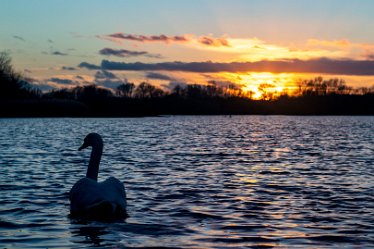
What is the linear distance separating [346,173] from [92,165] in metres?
10.6

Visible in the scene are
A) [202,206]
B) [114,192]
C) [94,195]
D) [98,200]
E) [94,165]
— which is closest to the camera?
[98,200]

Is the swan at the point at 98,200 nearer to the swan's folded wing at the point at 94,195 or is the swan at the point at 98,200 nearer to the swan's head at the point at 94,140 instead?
the swan's folded wing at the point at 94,195

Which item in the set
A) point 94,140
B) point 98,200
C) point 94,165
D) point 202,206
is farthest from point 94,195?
point 202,206

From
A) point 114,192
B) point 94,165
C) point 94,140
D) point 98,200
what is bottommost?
point 98,200

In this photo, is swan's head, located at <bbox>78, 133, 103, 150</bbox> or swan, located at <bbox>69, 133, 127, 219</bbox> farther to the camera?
swan's head, located at <bbox>78, 133, 103, 150</bbox>

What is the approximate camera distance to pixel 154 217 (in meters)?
12.0

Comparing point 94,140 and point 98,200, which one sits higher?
point 94,140

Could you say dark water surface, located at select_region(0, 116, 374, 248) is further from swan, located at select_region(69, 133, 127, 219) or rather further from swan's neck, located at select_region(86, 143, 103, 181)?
swan's neck, located at select_region(86, 143, 103, 181)

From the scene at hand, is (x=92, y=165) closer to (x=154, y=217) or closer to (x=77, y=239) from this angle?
(x=154, y=217)

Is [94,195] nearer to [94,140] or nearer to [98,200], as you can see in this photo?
[98,200]

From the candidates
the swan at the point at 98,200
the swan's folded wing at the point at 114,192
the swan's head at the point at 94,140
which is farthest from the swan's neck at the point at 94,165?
Result: the swan's folded wing at the point at 114,192

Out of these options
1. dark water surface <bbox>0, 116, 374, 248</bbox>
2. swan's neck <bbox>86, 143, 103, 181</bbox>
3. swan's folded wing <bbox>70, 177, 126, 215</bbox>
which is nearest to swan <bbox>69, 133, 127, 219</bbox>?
swan's folded wing <bbox>70, 177, 126, 215</bbox>

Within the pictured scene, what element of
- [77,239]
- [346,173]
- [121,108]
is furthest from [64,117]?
[77,239]

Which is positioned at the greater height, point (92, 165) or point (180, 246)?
point (92, 165)
